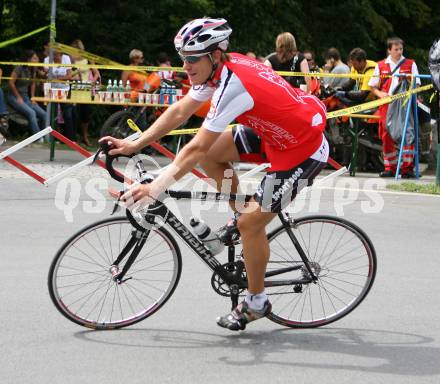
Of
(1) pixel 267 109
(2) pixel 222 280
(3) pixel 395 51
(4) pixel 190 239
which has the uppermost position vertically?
(3) pixel 395 51

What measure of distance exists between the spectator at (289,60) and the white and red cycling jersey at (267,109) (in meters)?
8.70

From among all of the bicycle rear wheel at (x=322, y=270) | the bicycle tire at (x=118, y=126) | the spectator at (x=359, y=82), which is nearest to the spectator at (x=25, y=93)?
the bicycle tire at (x=118, y=126)

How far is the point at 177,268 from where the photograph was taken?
22.2 ft

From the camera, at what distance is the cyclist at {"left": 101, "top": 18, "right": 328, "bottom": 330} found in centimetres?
606

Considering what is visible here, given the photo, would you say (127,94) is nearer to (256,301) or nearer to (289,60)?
(289,60)

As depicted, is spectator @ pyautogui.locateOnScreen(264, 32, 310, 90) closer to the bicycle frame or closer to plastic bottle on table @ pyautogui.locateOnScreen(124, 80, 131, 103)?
plastic bottle on table @ pyautogui.locateOnScreen(124, 80, 131, 103)

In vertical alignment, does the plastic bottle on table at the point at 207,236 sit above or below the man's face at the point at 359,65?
below

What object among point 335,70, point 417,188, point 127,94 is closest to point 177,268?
point 417,188

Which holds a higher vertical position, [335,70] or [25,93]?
[335,70]

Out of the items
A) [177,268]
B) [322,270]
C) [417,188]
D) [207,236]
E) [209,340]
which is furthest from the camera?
[417,188]

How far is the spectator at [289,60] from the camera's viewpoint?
594 inches

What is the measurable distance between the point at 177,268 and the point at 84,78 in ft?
40.6

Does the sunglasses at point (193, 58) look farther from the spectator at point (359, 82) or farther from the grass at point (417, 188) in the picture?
the spectator at point (359, 82)

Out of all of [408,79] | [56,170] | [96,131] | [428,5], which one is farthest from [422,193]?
[428,5]
